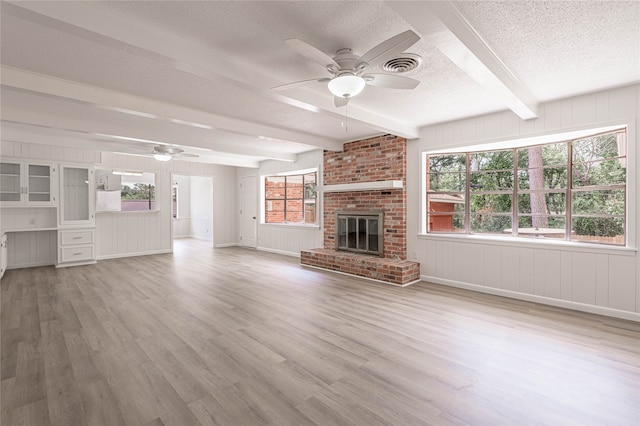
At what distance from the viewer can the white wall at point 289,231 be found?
22.8 feet

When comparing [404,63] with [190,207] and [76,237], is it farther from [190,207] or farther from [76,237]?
[190,207]

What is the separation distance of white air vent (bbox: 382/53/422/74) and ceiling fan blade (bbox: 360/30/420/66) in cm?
44

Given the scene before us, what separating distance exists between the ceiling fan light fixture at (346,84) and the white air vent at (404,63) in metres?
0.40

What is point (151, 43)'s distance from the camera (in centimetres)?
220

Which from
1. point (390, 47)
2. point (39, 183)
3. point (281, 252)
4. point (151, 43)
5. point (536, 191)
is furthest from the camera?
point (281, 252)

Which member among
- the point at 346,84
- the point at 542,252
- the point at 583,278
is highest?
the point at 346,84

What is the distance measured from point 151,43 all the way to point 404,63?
200 centimetres

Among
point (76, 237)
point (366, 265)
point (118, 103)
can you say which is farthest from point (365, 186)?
point (76, 237)

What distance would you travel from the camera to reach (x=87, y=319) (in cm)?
337

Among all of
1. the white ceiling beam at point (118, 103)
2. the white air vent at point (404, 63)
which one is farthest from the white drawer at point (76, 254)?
the white air vent at point (404, 63)

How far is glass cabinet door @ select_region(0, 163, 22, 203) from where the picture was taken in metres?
5.64

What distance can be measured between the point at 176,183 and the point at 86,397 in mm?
10783

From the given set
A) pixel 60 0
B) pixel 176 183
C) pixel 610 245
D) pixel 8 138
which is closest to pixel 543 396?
pixel 610 245

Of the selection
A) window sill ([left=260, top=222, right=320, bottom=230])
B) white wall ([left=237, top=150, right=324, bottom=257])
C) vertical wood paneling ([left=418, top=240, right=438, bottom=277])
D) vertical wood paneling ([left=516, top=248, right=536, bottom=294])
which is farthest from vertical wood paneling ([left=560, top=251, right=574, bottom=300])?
window sill ([left=260, top=222, right=320, bottom=230])
